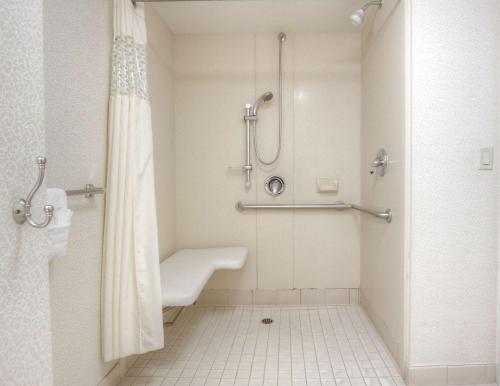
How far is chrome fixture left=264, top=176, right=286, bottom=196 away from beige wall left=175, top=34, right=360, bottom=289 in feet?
0.16

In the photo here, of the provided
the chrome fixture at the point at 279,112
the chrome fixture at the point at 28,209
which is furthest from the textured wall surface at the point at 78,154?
the chrome fixture at the point at 279,112

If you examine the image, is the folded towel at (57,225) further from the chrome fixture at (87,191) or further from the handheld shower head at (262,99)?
the handheld shower head at (262,99)

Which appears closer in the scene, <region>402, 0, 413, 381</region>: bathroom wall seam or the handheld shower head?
<region>402, 0, 413, 381</region>: bathroom wall seam

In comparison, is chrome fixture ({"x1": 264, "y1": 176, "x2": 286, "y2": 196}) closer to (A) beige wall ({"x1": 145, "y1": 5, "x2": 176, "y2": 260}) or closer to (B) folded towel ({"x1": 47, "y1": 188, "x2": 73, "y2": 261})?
(A) beige wall ({"x1": 145, "y1": 5, "x2": 176, "y2": 260})

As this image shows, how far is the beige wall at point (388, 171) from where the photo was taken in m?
1.54

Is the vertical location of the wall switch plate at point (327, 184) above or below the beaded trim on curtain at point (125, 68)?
below

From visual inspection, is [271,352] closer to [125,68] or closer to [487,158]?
[487,158]

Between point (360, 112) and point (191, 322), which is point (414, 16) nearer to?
point (360, 112)

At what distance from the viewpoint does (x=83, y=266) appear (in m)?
1.22

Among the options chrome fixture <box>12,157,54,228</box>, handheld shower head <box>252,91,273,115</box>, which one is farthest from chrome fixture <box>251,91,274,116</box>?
chrome fixture <box>12,157,54,228</box>

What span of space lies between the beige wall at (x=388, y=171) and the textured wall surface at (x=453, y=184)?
0.09m

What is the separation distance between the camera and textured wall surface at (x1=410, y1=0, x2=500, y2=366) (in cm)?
139

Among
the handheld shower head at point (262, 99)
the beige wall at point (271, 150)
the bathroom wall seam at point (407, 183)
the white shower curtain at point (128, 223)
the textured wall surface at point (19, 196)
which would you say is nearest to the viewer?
the textured wall surface at point (19, 196)

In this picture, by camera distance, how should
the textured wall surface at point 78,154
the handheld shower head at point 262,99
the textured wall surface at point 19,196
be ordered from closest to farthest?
the textured wall surface at point 19,196
the textured wall surface at point 78,154
the handheld shower head at point 262,99
